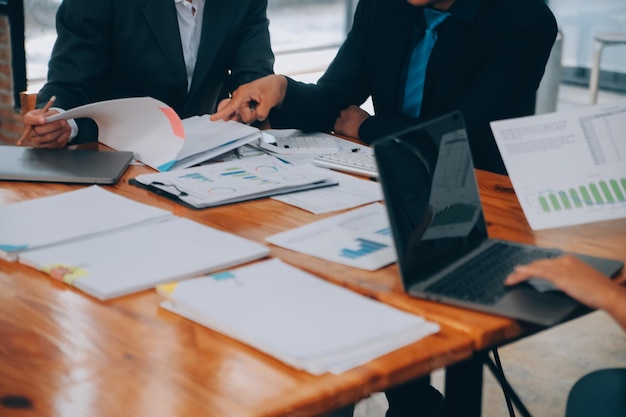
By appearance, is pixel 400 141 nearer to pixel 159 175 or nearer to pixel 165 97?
pixel 159 175

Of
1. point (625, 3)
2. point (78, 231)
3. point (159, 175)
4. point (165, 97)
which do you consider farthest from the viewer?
point (625, 3)

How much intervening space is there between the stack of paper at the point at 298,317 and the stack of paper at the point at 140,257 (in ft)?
0.16

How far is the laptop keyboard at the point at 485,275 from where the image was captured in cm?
108

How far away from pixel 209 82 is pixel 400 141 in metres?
1.33

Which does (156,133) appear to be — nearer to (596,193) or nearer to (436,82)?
(436,82)

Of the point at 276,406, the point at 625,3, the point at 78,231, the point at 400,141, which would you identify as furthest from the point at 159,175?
the point at 625,3

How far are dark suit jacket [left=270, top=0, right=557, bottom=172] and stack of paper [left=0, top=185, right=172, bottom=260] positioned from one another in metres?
0.71

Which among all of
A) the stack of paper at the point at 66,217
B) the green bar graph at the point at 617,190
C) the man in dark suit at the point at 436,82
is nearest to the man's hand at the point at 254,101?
the man in dark suit at the point at 436,82

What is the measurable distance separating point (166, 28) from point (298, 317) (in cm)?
144

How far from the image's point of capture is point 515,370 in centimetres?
254

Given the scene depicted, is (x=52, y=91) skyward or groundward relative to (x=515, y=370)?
skyward

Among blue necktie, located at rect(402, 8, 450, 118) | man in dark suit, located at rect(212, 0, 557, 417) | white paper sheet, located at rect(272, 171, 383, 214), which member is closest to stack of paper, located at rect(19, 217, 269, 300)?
white paper sheet, located at rect(272, 171, 383, 214)

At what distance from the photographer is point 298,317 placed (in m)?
0.98

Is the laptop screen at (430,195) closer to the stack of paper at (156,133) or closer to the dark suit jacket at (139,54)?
the stack of paper at (156,133)
